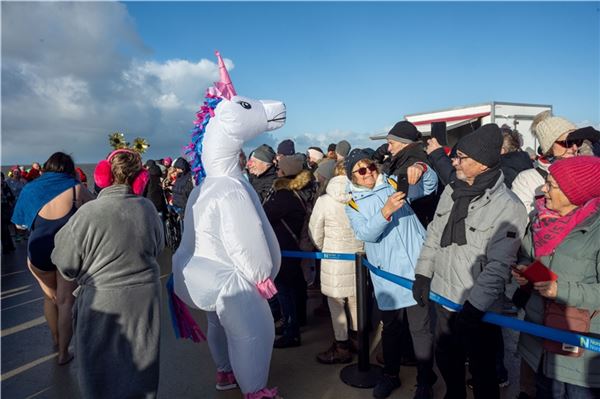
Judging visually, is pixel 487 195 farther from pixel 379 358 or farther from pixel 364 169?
pixel 379 358

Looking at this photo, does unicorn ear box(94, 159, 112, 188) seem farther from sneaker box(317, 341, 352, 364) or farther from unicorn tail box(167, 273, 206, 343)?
sneaker box(317, 341, 352, 364)

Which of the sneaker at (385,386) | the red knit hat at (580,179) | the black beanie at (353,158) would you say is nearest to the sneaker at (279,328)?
the sneaker at (385,386)

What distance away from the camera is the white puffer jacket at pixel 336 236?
3.77 metres

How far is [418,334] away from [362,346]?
60 cm

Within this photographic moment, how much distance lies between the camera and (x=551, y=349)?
226 centimetres

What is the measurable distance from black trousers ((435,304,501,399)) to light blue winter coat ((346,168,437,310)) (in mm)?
336

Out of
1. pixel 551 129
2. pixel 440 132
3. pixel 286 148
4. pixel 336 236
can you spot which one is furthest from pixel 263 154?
pixel 551 129

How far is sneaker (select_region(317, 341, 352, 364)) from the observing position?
3.87 metres

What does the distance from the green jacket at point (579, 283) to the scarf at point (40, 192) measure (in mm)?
4031

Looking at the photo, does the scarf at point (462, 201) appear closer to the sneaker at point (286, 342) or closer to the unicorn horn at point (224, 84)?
the unicorn horn at point (224, 84)

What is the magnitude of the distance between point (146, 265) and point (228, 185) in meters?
0.79

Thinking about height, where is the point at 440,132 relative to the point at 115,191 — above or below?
above

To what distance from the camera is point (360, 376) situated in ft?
11.6

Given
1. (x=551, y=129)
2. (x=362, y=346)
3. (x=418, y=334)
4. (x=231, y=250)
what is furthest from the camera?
(x=362, y=346)
